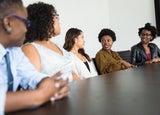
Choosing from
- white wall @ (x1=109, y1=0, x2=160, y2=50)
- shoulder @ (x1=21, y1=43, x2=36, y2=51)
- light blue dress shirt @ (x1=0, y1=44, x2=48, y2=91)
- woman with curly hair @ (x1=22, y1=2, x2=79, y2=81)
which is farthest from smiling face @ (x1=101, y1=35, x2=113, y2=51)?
light blue dress shirt @ (x1=0, y1=44, x2=48, y2=91)

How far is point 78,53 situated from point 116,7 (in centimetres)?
198

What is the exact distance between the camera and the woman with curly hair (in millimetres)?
1616

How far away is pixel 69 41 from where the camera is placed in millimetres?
3033

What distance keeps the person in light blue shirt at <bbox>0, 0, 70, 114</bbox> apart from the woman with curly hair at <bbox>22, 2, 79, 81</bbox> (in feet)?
1.64

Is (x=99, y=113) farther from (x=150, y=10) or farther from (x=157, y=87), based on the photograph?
(x=150, y=10)

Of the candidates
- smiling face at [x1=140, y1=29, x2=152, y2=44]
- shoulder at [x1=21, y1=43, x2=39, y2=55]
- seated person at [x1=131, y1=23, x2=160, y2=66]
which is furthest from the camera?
smiling face at [x1=140, y1=29, x2=152, y2=44]

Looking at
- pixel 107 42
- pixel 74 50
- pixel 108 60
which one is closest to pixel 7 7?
pixel 74 50

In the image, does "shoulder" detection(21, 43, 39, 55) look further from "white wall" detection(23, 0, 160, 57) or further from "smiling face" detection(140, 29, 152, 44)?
"white wall" detection(23, 0, 160, 57)

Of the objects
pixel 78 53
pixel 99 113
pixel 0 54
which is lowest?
pixel 78 53

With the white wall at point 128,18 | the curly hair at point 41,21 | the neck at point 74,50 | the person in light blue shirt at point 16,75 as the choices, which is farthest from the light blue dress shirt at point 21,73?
the white wall at point 128,18

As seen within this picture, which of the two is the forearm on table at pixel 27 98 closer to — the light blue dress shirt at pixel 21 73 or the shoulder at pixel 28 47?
the light blue dress shirt at pixel 21 73

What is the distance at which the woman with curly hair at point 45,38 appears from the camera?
5.30ft

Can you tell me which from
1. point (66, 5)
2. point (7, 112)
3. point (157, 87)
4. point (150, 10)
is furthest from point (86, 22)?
point (7, 112)

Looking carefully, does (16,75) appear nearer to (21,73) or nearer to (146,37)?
(21,73)
